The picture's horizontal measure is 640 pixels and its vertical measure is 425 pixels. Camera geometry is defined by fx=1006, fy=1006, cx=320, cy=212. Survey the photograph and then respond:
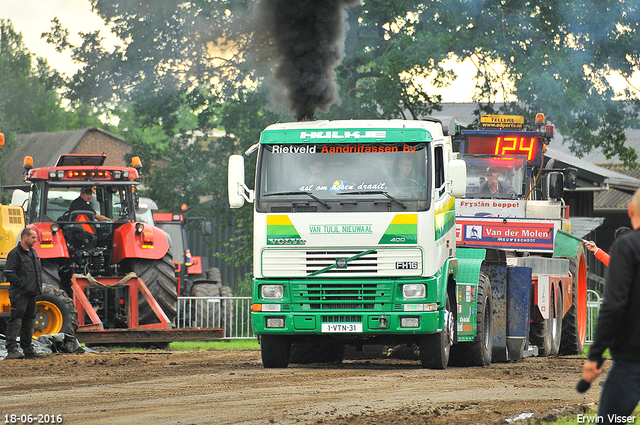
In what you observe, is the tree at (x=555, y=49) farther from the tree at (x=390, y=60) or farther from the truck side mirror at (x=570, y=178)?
the truck side mirror at (x=570, y=178)

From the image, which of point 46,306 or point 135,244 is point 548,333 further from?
point 46,306

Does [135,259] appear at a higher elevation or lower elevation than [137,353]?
higher

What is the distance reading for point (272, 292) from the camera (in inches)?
468

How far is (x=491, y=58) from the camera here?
27594mm

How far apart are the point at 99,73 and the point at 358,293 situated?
18499mm

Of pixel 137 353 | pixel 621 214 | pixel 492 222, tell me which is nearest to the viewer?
pixel 137 353

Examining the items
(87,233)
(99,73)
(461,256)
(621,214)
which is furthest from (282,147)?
(621,214)

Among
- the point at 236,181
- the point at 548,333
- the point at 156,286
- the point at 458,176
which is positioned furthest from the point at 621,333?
the point at 156,286

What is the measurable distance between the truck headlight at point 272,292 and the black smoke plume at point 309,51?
20.8ft

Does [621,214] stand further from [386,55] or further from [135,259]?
[135,259]

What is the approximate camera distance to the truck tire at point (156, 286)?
650 inches

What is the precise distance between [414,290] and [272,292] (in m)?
1.67

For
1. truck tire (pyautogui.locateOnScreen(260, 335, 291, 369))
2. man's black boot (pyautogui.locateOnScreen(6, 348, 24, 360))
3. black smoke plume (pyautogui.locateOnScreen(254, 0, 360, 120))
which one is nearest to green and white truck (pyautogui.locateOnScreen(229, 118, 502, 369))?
truck tire (pyautogui.locateOnScreen(260, 335, 291, 369))

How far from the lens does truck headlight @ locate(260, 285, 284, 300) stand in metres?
11.9
